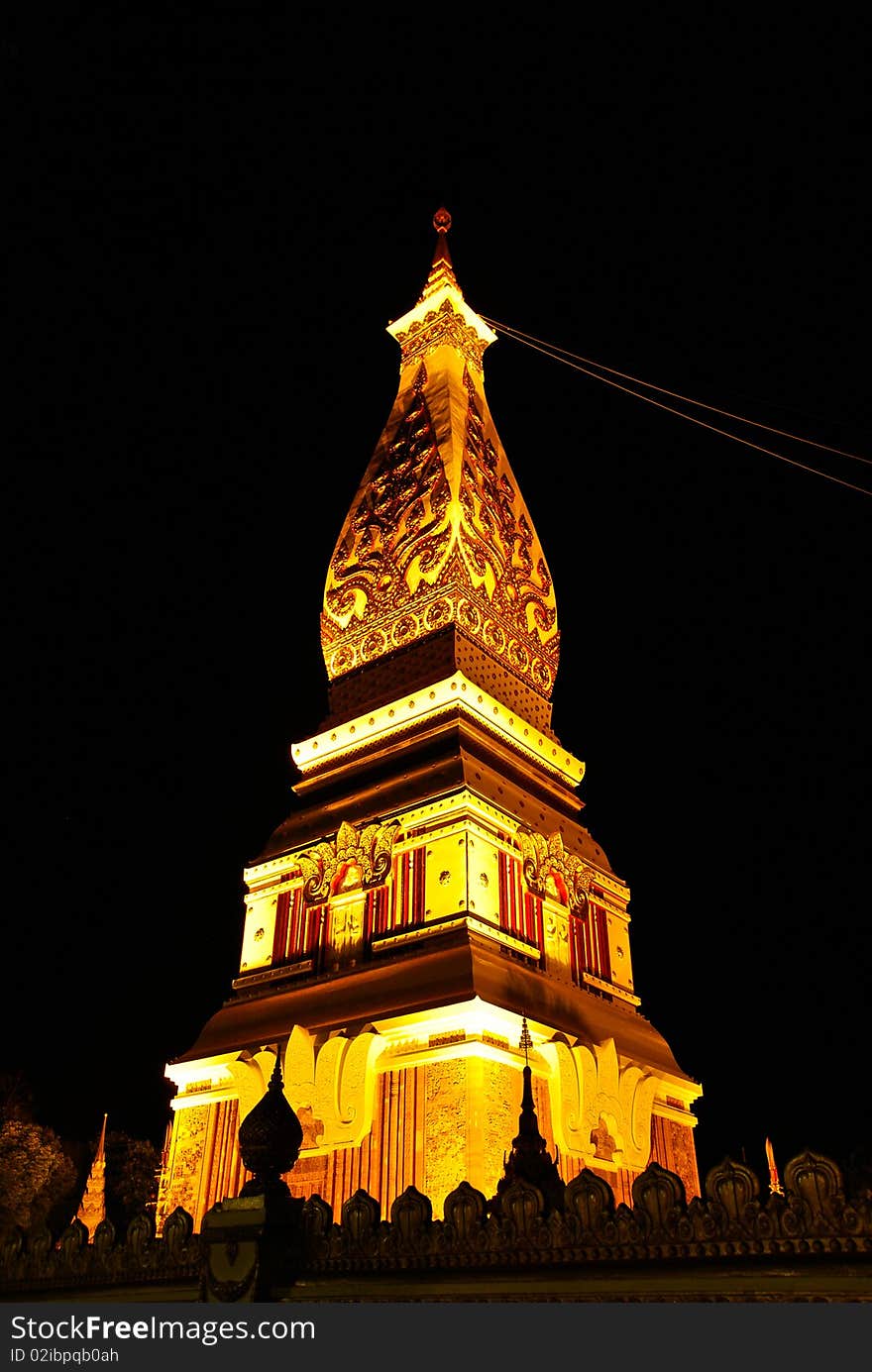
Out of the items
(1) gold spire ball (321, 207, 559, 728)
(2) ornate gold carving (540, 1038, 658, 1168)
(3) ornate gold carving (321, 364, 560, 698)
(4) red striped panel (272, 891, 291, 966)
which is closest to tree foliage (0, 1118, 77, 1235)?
(4) red striped panel (272, 891, 291, 966)

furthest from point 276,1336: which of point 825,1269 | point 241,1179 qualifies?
point 241,1179

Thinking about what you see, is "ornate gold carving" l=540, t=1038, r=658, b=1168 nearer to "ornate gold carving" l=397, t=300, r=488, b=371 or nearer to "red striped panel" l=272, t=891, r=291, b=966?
"red striped panel" l=272, t=891, r=291, b=966

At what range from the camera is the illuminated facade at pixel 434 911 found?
12.0 meters

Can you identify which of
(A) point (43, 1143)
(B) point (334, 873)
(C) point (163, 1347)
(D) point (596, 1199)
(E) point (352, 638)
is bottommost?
(C) point (163, 1347)

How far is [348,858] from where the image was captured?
14711 millimetres

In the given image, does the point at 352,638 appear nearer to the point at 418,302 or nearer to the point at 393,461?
the point at 393,461

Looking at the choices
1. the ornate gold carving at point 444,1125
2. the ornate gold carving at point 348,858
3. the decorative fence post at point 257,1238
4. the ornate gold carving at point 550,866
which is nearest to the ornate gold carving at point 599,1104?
the ornate gold carving at point 444,1125

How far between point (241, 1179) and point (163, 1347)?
7.68 metres

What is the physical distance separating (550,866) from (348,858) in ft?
10.3

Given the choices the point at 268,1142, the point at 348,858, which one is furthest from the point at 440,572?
the point at 268,1142

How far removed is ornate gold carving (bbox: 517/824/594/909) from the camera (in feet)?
47.8

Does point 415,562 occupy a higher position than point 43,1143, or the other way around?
point 415,562

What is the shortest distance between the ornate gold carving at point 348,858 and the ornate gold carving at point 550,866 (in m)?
2.01

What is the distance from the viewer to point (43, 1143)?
76.4 feet
